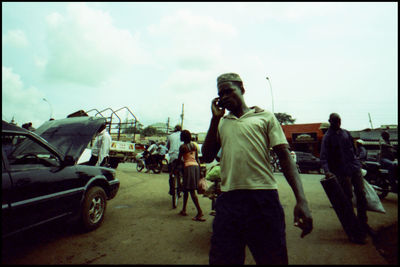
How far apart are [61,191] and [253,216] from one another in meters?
2.95

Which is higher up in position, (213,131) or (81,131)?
(81,131)

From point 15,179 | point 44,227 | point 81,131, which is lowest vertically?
point 44,227

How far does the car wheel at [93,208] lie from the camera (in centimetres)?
368

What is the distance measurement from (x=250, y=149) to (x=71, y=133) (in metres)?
5.64

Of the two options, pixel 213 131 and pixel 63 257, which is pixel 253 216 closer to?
pixel 213 131

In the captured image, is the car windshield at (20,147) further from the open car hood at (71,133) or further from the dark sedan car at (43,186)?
the open car hood at (71,133)

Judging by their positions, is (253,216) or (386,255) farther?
(386,255)

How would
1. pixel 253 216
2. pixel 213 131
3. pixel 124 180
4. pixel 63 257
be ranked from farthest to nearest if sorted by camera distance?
1. pixel 124 180
2. pixel 63 257
3. pixel 213 131
4. pixel 253 216

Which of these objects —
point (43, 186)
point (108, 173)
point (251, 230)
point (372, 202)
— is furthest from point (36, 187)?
point (372, 202)

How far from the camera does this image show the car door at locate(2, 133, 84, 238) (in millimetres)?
2624

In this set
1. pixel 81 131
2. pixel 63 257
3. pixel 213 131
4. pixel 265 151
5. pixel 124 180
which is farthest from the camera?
pixel 124 180

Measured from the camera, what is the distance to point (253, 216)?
1495 mm

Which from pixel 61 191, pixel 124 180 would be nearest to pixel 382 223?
pixel 61 191

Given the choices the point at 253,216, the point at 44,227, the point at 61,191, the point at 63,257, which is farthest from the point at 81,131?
the point at 253,216
